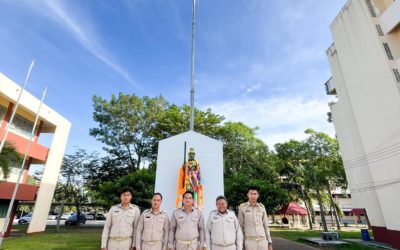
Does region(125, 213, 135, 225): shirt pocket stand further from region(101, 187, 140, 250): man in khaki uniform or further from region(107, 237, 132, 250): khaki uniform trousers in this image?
region(107, 237, 132, 250): khaki uniform trousers

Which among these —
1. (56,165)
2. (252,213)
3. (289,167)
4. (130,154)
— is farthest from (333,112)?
(56,165)

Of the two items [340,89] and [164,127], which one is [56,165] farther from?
[340,89]

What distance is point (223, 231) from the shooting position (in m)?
3.73

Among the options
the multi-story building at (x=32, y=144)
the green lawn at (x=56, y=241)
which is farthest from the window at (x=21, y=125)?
the green lawn at (x=56, y=241)

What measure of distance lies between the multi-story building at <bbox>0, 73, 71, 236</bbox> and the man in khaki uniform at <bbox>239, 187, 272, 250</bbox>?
12481 mm

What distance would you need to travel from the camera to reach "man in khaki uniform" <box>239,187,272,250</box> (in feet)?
13.0

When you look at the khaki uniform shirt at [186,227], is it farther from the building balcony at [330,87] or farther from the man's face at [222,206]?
the building balcony at [330,87]

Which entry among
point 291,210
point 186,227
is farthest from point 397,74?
point 291,210

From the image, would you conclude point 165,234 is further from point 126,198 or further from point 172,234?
point 126,198

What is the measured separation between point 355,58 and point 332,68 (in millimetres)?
2409

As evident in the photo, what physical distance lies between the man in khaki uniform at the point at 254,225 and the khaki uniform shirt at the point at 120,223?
1825 mm

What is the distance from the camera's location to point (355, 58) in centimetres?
1263

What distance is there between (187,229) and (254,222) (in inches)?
45.3

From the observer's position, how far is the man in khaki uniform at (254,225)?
3.98 metres
